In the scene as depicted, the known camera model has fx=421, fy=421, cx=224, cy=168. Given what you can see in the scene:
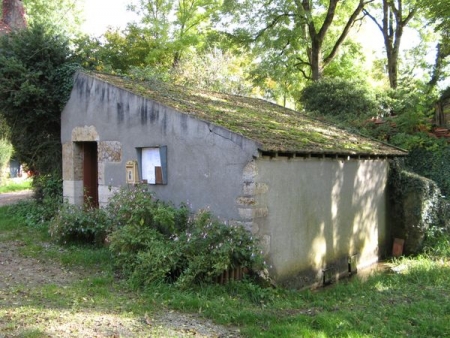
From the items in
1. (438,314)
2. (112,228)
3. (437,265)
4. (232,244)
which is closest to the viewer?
(438,314)

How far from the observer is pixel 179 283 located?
20.0ft

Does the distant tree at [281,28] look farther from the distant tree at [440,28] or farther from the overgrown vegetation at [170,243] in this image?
the overgrown vegetation at [170,243]

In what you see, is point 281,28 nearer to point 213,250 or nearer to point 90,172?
point 90,172

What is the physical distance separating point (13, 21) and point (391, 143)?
13892 mm

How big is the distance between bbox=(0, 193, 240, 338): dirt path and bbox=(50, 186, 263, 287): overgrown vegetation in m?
0.90

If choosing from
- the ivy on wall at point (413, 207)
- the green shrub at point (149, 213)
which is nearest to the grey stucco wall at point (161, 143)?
the green shrub at point (149, 213)

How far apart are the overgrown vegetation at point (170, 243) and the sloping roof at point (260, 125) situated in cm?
151

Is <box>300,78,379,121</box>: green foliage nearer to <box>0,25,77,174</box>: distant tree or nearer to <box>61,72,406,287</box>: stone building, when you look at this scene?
<box>61,72,406,287</box>: stone building

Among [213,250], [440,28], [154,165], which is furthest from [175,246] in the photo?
[440,28]

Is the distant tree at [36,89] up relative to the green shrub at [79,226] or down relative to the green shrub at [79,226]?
up

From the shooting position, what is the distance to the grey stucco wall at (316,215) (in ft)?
22.8

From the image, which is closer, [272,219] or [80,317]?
[80,317]

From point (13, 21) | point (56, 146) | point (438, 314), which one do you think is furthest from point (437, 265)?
point (13, 21)

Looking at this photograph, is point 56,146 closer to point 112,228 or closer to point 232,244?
point 112,228
